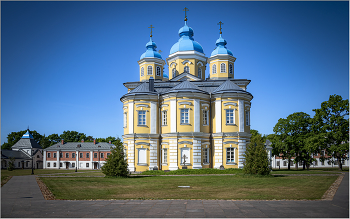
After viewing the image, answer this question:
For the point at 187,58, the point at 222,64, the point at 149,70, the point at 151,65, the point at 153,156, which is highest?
the point at 187,58

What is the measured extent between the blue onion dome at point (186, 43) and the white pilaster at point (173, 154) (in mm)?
17376

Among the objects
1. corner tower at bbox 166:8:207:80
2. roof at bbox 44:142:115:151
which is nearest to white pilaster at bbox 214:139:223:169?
corner tower at bbox 166:8:207:80

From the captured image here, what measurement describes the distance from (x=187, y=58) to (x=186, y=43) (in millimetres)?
2603

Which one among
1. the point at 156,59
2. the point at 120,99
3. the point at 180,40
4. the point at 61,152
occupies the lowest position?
the point at 61,152

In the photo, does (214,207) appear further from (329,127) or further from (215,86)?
(329,127)

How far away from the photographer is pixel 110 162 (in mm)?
29578

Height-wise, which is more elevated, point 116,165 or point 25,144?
point 116,165

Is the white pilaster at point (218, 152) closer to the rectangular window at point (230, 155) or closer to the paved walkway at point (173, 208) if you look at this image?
the rectangular window at point (230, 155)

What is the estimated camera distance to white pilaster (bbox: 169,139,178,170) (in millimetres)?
→ 39656

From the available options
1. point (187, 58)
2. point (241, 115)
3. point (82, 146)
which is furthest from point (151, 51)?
point (82, 146)

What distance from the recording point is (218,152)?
134 ft

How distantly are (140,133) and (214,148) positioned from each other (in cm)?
964

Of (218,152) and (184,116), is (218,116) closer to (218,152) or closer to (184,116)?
(184,116)

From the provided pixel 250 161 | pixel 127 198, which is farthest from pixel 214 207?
pixel 250 161
